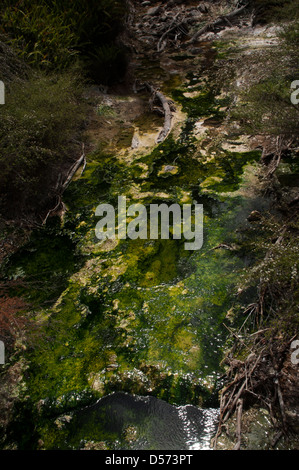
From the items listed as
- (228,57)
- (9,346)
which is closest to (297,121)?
(9,346)

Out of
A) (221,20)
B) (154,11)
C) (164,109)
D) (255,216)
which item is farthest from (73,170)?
(154,11)

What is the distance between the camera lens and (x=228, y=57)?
6336 millimetres

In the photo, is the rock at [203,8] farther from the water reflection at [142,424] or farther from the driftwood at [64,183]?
the water reflection at [142,424]

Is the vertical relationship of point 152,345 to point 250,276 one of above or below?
below

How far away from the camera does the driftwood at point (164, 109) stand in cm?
471

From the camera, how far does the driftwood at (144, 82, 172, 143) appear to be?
4.71m

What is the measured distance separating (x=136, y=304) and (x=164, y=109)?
352 cm

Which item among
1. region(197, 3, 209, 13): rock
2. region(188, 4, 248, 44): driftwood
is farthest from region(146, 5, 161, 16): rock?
region(188, 4, 248, 44): driftwood

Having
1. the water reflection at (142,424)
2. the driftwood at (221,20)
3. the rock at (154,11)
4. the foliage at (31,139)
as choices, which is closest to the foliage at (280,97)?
the foliage at (31,139)

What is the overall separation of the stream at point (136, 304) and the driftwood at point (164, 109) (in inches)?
9.3

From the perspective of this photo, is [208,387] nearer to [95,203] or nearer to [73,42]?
[95,203]

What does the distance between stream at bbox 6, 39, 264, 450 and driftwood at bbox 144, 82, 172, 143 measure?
0.78 feet

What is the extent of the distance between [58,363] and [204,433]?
112 cm

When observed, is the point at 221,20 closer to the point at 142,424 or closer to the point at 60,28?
the point at 60,28
